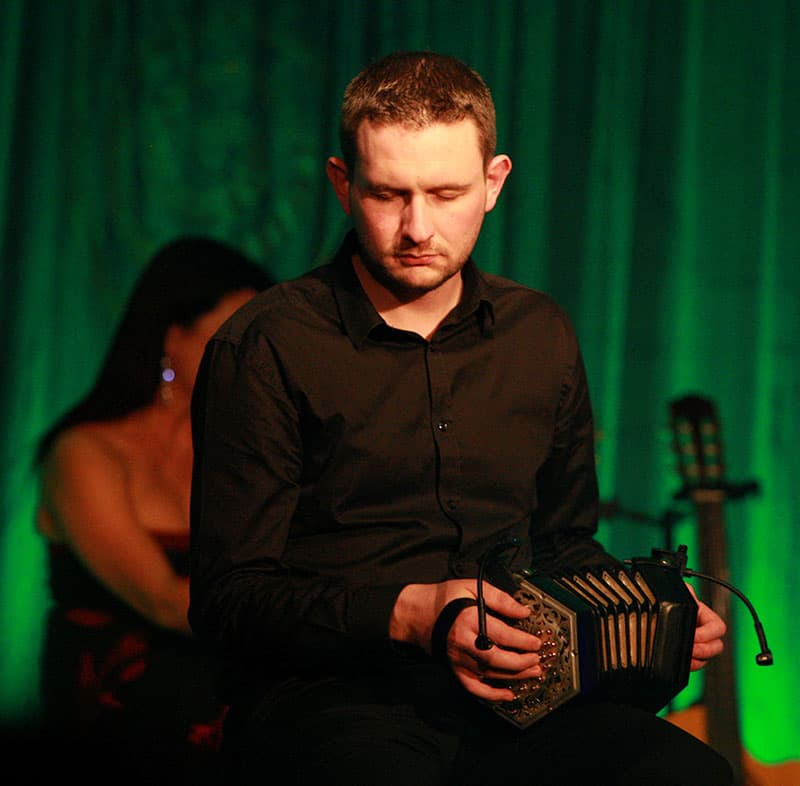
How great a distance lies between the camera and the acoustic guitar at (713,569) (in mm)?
2855

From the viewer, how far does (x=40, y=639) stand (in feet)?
10.7

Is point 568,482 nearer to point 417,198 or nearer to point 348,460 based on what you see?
point 348,460

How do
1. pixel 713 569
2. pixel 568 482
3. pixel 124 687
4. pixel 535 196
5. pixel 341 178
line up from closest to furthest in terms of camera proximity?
1. pixel 341 178
2. pixel 568 482
3. pixel 713 569
4. pixel 124 687
5. pixel 535 196

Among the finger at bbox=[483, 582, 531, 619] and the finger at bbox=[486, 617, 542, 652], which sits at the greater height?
the finger at bbox=[483, 582, 531, 619]

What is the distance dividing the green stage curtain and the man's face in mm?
1618

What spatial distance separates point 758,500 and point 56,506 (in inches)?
77.9

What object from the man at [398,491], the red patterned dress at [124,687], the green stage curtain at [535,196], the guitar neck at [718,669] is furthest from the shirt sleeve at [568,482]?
the red patterned dress at [124,687]

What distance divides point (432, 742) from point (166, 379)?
2.00 metres

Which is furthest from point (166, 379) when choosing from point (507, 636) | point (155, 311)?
point (507, 636)

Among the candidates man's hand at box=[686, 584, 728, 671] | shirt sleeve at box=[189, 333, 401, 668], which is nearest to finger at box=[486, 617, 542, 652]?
shirt sleeve at box=[189, 333, 401, 668]

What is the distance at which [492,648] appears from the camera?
4.71 feet

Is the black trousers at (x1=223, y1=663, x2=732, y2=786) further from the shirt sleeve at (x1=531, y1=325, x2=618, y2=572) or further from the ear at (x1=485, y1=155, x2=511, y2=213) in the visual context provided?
the ear at (x1=485, y1=155, x2=511, y2=213)

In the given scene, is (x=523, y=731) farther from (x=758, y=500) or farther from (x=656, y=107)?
(x=656, y=107)

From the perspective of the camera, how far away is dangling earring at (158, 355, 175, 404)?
3.33 meters
